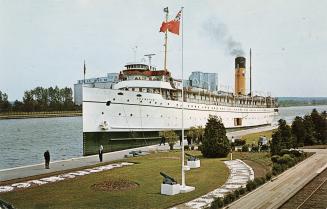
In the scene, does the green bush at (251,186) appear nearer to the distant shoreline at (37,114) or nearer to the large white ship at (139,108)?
the large white ship at (139,108)

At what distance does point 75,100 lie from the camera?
131m

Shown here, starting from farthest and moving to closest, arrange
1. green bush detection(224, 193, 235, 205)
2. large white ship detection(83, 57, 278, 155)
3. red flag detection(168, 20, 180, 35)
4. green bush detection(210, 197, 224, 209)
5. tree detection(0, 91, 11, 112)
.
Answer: tree detection(0, 91, 11, 112)
large white ship detection(83, 57, 278, 155)
red flag detection(168, 20, 180, 35)
green bush detection(224, 193, 235, 205)
green bush detection(210, 197, 224, 209)

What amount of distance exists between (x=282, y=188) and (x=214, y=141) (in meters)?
10.2

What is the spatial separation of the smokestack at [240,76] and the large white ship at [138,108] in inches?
470

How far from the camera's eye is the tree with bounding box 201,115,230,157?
25.8 meters

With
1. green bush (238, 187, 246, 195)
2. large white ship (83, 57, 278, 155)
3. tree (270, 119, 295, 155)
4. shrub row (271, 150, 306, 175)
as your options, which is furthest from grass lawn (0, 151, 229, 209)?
large white ship (83, 57, 278, 155)

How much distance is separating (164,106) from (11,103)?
3478 inches

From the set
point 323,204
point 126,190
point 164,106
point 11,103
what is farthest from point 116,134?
point 11,103

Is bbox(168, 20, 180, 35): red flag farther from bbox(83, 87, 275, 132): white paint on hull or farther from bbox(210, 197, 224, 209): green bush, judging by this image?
bbox(83, 87, 275, 132): white paint on hull

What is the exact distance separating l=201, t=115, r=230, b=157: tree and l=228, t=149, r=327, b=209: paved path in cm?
516

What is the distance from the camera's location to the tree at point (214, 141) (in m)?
25.8

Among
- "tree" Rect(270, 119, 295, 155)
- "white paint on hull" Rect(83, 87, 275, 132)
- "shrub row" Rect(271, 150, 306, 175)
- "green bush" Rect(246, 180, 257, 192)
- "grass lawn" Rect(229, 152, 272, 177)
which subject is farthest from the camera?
"white paint on hull" Rect(83, 87, 275, 132)

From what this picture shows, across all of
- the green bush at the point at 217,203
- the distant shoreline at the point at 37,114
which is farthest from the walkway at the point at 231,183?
the distant shoreline at the point at 37,114

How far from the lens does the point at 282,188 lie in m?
16.0
